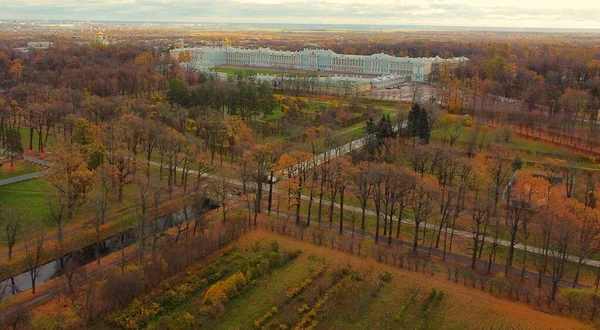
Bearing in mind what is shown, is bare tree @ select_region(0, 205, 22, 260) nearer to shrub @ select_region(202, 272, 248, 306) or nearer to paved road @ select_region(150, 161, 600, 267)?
shrub @ select_region(202, 272, 248, 306)

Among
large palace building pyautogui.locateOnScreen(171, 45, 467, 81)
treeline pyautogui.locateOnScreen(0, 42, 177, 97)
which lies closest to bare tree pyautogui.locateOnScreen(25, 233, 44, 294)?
treeline pyautogui.locateOnScreen(0, 42, 177, 97)

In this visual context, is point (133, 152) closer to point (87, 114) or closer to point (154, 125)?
point (154, 125)

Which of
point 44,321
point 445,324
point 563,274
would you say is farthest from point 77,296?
point 563,274

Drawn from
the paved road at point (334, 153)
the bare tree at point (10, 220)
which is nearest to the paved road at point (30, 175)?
the bare tree at point (10, 220)

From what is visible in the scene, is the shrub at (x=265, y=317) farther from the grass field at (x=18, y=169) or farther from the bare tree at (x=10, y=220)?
the grass field at (x=18, y=169)

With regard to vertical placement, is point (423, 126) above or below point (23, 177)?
above

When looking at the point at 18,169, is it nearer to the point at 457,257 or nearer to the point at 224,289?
the point at 224,289

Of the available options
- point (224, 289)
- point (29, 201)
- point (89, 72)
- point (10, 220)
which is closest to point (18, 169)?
point (29, 201)
